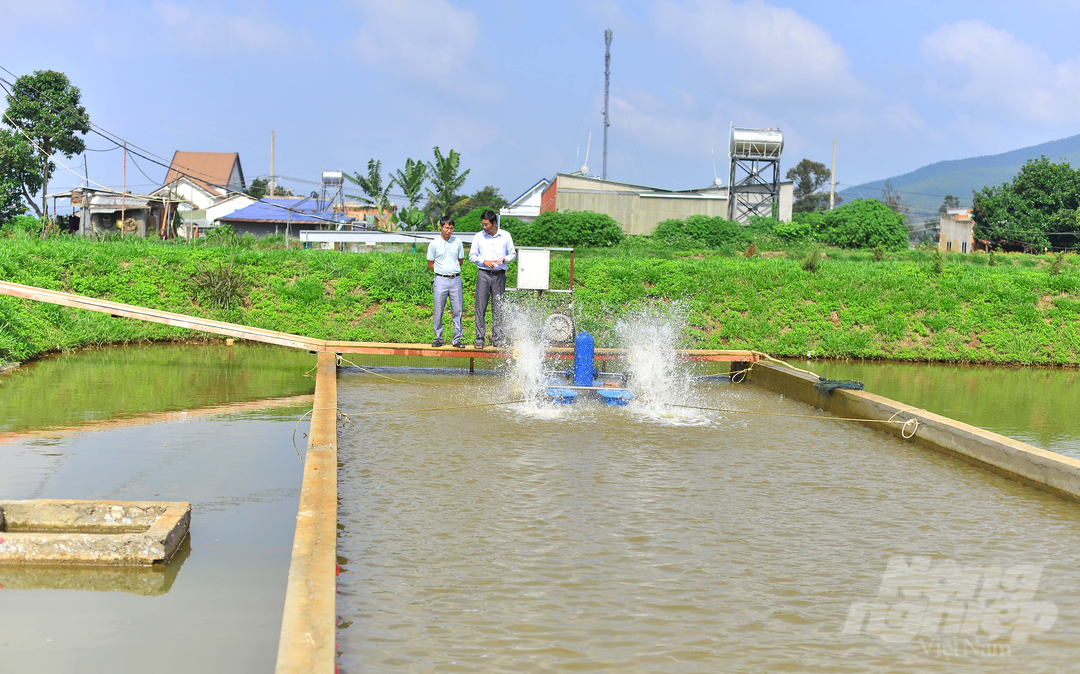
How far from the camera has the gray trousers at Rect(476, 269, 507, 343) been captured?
1062cm

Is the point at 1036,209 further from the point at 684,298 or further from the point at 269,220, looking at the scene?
the point at 269,220

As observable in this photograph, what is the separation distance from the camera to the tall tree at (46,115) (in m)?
34.0

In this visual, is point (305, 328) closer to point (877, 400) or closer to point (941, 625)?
point (877, 400)

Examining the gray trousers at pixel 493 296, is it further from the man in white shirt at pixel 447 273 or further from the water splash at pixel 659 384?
the water splash at pixel 659 384

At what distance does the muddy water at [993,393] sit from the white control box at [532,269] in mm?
4403

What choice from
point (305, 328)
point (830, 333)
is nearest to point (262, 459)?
point (305, 328)

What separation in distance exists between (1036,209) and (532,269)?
124 ft

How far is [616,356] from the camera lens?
10414 millimetres

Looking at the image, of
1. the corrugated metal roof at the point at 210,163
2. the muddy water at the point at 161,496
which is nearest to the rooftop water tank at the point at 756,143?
the muddy water at the point at 161,496

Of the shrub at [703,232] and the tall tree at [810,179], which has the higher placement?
the tall tree at [810,179]

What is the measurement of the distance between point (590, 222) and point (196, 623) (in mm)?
28431

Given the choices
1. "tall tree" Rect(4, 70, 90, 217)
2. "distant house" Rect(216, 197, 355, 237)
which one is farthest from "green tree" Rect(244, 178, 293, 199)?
"tall tree" Rect(4, 70, 90, 217)

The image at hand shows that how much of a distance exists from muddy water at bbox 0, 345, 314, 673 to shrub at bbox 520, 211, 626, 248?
20.7 meters

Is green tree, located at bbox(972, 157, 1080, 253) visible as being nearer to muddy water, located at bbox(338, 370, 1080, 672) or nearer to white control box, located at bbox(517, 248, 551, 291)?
white control box, located at bbox(517, 248, 551, 291)
